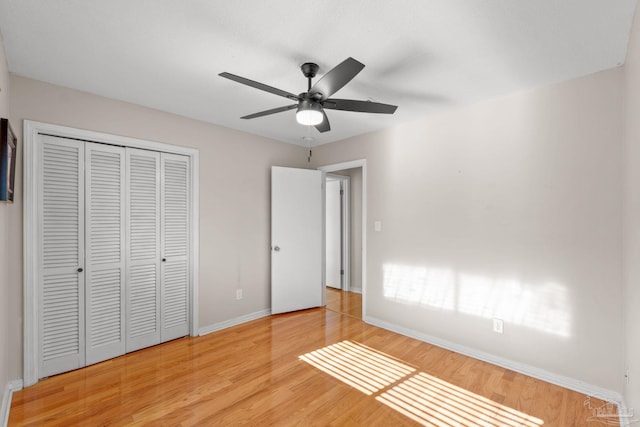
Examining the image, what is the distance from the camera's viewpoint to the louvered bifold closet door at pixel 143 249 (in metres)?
2.84

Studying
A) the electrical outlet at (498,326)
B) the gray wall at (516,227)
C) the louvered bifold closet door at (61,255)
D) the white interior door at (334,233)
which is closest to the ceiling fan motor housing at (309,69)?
the gray wall at (516,227)

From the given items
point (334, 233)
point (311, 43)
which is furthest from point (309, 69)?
point (334, 233)

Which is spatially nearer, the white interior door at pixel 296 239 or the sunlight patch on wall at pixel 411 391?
the sunlight patch on wall at pixel 411 391

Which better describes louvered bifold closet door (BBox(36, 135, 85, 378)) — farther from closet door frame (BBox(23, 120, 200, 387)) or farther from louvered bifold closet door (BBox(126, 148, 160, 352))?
louvered bifold closet door (BBox(126, 148, 160, 352))

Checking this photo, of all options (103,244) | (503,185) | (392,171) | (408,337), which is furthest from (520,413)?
(103,244)

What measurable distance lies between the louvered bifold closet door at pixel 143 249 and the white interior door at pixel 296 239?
1.39 m

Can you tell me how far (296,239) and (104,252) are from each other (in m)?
2.16

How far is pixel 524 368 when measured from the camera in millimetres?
2486

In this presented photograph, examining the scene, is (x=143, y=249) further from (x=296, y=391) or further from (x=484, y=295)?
(x=484, y=295)

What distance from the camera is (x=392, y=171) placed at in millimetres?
3449

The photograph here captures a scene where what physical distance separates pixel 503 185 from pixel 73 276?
12.4 feet

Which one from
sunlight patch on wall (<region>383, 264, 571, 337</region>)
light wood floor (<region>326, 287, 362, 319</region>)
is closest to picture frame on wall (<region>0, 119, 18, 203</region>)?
sunlight patch on wall (<region>383, 264, 571, 337</region>)

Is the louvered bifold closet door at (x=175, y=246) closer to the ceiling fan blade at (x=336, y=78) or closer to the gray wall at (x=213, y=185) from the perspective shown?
the gray wall at (x=213, y=185)

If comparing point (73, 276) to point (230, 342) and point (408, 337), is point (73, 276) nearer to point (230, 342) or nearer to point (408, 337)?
point (230, 342)
